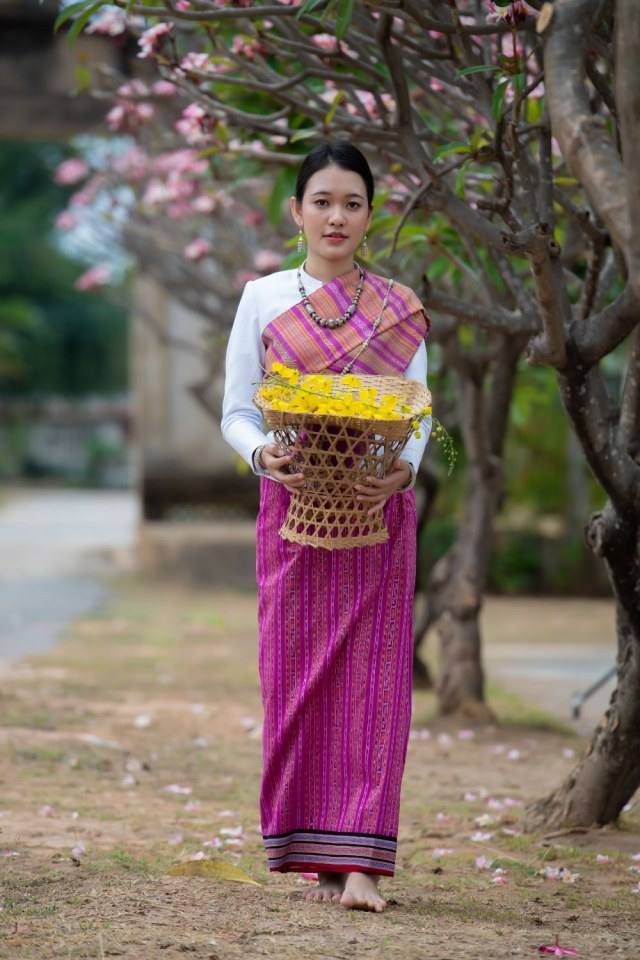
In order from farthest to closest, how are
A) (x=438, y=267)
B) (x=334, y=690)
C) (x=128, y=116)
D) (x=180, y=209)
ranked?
(x=180, y=209) → (x=128, y=116) → (x=438, y=267) → (x=334, y=690)

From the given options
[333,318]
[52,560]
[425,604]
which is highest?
[333,318]

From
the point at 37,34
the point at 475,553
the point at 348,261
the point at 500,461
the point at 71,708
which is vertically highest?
the point at 37,34

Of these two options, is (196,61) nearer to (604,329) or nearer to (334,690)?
(604,329)

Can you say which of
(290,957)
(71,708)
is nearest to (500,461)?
(71,708)

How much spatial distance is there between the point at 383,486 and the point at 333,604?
0.36m

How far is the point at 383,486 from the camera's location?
11.1 feet

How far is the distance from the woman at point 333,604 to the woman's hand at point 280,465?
93mm

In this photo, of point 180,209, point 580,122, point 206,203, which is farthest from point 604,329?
point 180,209

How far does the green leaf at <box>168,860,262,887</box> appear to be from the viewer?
12.6ft

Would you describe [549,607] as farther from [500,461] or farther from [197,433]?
[500,461]

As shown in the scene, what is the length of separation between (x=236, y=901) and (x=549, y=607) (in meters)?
9.12

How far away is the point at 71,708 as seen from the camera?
6934 millimetres

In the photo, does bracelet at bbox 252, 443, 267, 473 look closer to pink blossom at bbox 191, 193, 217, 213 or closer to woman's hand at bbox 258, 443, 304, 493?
woman's hand at bbox 258, 443, 304, 493

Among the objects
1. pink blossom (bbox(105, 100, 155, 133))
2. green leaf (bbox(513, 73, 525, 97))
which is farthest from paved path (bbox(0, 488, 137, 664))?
green leaf (bbox(513, 73, 525, 97))
